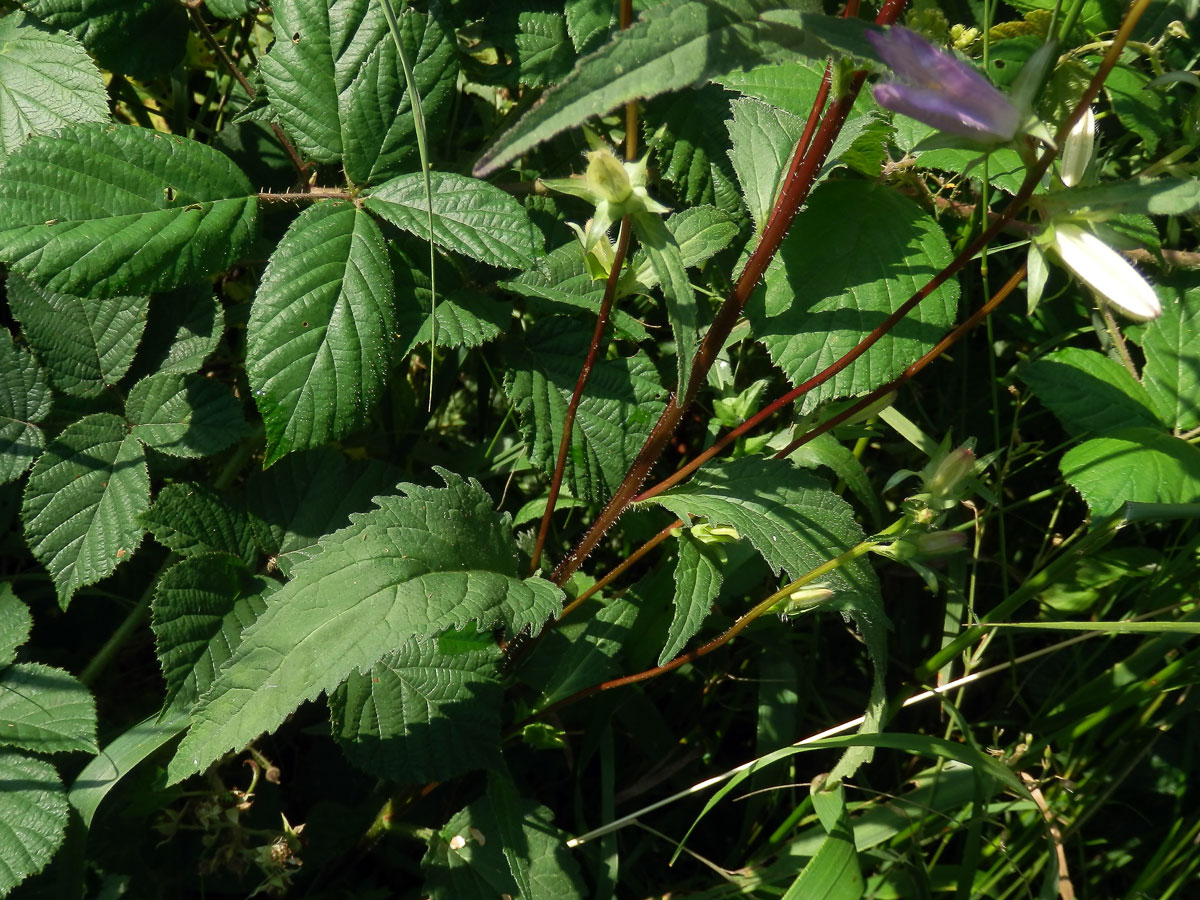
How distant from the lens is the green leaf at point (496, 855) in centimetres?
176

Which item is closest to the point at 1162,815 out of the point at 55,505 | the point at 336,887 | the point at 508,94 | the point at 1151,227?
the point at 1151,227

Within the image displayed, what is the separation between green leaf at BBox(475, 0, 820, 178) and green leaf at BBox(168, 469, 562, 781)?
0.69m

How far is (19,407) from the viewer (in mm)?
1789

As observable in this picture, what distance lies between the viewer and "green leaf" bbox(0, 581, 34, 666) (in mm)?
1709

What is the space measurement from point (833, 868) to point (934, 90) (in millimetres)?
1200


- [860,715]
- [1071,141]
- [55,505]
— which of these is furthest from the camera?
[860,715]

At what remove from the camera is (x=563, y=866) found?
69.6 inches

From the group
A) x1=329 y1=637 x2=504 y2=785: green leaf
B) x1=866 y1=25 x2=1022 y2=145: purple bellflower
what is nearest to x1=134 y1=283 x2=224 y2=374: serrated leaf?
x1=329 y1=637 x2=504 y2=785: green leaf

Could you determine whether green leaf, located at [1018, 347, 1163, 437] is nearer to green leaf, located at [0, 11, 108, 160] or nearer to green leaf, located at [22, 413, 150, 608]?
green leaf, located at [22, 413, 150, 608]

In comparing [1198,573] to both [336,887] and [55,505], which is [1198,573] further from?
[55,505]

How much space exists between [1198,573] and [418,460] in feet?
5.42

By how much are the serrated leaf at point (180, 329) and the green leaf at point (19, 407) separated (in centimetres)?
18

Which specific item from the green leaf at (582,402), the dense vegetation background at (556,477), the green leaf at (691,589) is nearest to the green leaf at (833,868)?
the dense vegetation background at (556,477)

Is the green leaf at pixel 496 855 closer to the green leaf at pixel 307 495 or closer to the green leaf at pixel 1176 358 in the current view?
the green leaf at pixel 307 495
